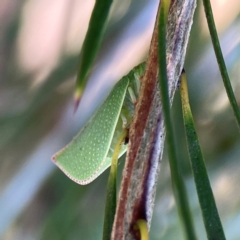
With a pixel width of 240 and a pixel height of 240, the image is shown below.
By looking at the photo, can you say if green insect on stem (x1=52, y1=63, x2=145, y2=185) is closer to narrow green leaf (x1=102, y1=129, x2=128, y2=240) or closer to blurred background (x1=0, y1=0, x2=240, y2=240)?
narrow green leaf (x1=102, y1=129, x2=128, y2=240)

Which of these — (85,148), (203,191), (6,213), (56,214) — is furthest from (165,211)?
(203,191)

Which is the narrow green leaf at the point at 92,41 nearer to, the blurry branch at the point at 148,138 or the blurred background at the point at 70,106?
the blurry branch at the point at 148,138

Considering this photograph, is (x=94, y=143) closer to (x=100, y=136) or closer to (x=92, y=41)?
(x=100, y=136)

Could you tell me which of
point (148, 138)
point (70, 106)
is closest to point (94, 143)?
point (148, 138)

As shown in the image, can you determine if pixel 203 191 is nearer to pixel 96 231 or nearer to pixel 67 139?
pixel 67 139

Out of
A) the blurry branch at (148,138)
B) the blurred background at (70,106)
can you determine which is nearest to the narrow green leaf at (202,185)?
the blurry branch at (148,138)

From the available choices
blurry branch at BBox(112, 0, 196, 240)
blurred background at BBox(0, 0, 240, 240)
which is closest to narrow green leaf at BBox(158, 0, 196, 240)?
blurry branch at BBox(112, 0, 196, 240)
